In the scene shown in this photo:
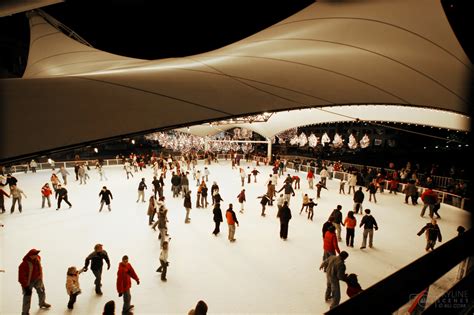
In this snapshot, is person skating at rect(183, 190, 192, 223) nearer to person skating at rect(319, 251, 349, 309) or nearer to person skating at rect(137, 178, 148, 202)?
person skating at rect(137, 178, 148, 202)

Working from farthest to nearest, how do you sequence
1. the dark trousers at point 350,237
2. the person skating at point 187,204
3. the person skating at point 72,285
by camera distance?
1. the person skating at point 187,204
2. the dark trousers at point 350,237
3. the person skating at point 72,285

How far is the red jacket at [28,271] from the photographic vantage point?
4176 mm

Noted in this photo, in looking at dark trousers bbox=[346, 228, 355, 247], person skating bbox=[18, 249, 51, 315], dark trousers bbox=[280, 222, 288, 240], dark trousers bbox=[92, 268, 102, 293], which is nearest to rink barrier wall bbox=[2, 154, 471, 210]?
dark trousers bbox=[346, 228, 355, 247]

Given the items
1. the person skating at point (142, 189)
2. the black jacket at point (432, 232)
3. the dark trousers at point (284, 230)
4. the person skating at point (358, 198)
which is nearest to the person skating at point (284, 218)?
the dark trousers at point (284, 230)

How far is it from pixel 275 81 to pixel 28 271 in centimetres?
553

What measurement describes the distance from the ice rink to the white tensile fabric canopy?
10.8 ft

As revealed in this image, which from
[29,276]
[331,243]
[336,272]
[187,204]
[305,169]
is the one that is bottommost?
[29,276]

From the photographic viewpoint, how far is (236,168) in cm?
2177

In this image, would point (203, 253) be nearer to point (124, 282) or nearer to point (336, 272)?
point (124, 282)

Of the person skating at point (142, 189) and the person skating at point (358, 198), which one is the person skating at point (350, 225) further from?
the person skating at point (142, 189)

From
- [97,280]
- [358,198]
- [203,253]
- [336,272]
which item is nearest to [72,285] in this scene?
[97,280]

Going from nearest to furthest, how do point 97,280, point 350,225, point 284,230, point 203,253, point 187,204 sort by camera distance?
point 97,280 → point 203,253 → point 350,225 → point 284,230 → point 187,204

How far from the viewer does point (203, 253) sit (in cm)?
657

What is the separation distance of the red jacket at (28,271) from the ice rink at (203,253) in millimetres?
657
